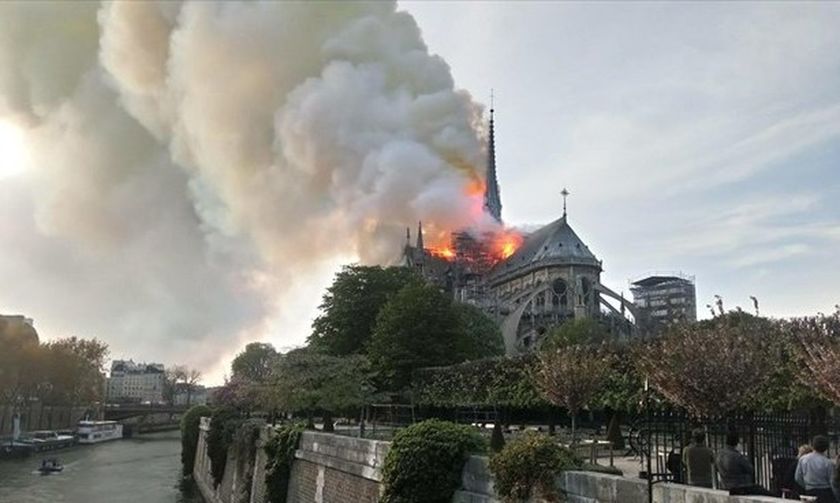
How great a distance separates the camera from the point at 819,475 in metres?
9.73

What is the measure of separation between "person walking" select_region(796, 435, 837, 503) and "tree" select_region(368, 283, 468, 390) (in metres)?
35.1

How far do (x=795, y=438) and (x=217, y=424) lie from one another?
33886 mm

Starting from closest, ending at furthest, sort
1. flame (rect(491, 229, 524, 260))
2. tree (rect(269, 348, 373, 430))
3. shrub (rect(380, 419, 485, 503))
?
1. shrub (rect(380, 419, 485, 503))
2. tree (rect(269, 348, 373, 430))
3. flame (rect(491, 229, 524, 260))

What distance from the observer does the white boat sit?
89750mm

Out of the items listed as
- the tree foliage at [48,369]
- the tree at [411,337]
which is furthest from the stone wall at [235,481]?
the tree foliage at [48,369]

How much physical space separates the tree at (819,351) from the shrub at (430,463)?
7263mm

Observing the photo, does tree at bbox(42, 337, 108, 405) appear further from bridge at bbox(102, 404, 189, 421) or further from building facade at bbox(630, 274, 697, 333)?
building facade at bbox(630, 274, 697, 333)

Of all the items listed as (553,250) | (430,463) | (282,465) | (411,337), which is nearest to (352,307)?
(411,337)

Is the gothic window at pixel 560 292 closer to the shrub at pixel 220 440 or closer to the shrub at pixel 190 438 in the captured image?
the shrub at pixel 190 438

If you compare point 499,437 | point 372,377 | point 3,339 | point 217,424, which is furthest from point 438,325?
point 3,339

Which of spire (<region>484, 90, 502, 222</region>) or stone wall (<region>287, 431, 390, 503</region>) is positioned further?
spire (<region>484, 90, 502, 222</region>)

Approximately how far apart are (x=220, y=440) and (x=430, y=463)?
27575mm

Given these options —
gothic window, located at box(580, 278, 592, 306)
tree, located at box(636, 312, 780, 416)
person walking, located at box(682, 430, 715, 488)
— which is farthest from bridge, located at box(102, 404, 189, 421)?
person walking, located at box(682, 430, 715, 488)

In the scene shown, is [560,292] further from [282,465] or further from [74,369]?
[282,465]
